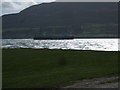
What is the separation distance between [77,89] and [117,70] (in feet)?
30.9

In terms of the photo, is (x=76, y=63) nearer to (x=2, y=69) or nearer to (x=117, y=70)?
(x=117, y=70)

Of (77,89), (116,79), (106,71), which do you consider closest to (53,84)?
(77,89)

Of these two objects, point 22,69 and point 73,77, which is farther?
point 22,69

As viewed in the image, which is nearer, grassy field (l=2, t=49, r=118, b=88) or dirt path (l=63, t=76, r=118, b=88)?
dirt path (l=63, t=76, r=118, b=88)

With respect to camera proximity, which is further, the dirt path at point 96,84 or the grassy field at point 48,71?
the grassy field at point 48,71

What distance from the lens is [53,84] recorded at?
19188 mm

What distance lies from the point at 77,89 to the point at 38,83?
158 inches

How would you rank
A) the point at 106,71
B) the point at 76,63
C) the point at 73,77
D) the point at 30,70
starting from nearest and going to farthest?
the point at 73,77
the point at 106,71
the point at 30,70
the point at 76,63

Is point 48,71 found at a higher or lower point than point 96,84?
higher

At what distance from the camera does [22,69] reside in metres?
28.1

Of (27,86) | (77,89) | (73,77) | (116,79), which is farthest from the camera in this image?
(73,77)

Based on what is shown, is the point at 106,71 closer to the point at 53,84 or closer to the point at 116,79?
the point at 116,79

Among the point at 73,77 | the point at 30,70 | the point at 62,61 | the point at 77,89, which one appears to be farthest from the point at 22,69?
the point at 77,89

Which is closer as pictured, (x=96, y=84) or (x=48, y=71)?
(x=96, y=84)
